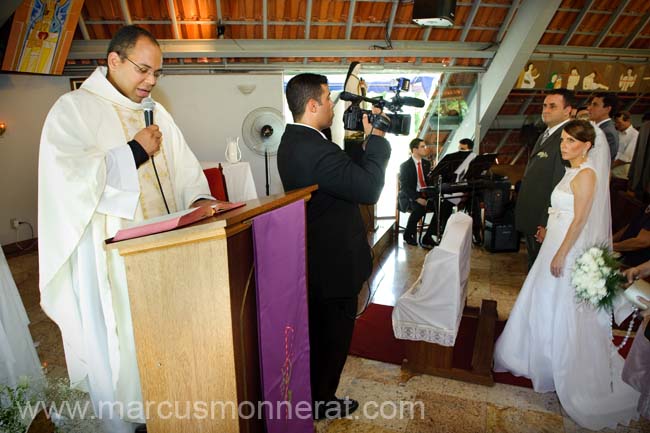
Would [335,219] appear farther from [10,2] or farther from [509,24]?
[509,24]

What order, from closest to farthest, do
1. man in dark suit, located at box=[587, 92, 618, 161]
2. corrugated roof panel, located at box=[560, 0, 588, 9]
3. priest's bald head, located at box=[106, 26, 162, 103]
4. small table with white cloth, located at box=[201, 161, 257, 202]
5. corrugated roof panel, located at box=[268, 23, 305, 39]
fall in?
priest's bald head, located at box=[106, 26, 162, 103] < man in dark suit, located at box=[587, 92, 618, 161] < small table with white cloth, located at box=[201, 161, 257, 202] < corrugated roof panel, located at box=[268, 23, 305, 39] < corrugated roof panel, located at box=[560, 0, 588, 9]

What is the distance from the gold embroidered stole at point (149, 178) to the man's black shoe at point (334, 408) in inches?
50.0

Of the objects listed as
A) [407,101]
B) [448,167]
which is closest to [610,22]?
[448,167]

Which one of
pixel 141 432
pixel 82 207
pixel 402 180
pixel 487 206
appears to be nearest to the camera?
pixel 82 207

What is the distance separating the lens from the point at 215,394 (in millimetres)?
1148

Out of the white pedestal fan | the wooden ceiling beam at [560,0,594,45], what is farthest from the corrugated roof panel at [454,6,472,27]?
the white pedestal fan

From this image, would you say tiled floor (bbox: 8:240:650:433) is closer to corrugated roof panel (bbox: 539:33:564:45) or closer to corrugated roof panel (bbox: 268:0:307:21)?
corrugated roof panel (bbox: 268:0:307:21)

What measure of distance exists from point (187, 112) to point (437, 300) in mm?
5343

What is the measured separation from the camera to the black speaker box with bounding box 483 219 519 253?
560 cm

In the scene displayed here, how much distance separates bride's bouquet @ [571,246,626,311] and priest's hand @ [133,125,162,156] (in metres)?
2.12

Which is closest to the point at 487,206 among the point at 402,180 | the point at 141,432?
the point at 402,180

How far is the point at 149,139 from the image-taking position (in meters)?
1.69

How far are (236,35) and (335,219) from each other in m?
5.82

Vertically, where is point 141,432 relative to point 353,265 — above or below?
below
